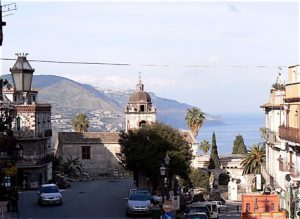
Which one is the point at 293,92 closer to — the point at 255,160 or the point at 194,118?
the point at 255,160

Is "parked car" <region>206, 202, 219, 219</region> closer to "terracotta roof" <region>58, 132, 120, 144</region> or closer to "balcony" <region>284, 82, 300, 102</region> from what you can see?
"balcony" <region>284, 82, 300, 102</region>

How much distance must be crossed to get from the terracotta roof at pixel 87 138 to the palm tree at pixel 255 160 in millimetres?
15874

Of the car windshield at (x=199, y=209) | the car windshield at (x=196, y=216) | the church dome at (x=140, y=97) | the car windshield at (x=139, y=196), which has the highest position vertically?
the church dome at (x=140, y=97)

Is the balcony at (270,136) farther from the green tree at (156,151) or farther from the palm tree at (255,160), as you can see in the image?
the green tree at (156,151)

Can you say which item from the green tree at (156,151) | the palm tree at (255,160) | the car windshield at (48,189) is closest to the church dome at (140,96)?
the palm tree at (255,160)

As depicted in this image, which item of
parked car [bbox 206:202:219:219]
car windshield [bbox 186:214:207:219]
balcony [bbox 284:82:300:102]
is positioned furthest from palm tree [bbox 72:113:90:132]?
car windshield [bbox 186:214:207:219]

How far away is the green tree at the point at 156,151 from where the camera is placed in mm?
49625

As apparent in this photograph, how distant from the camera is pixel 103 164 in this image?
82250mm

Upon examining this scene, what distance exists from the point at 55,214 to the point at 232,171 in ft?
160

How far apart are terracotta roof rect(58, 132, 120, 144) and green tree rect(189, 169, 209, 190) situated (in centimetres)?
1126

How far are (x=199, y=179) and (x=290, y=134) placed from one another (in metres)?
30.4

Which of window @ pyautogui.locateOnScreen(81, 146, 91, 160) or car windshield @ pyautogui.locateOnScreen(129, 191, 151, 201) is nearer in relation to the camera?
car windshield @ pyautogui.locateOnScreen(129, 191, 151, 201)

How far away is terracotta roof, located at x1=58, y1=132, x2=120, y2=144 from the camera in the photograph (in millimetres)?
81188

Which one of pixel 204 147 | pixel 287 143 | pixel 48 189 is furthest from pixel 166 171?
pixel 204 147
